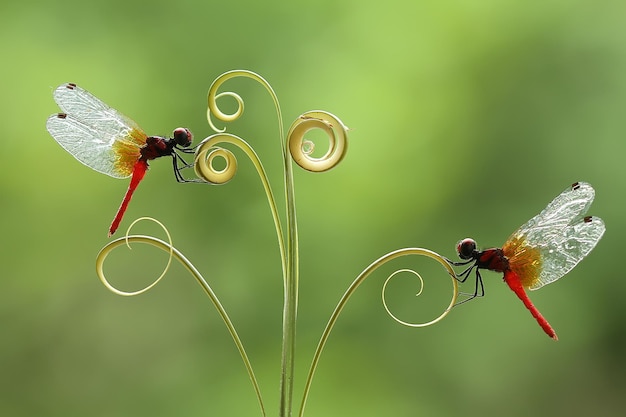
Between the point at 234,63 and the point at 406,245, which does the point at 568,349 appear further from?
the point at 234,63

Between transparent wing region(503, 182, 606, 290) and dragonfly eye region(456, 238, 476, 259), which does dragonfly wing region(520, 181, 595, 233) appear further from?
dragonfly eye region(456, 238, 476, 259)

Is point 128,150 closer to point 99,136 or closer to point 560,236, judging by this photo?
point 99,136

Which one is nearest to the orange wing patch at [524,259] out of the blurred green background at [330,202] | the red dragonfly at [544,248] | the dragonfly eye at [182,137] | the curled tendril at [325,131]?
the red dragonfly at [544,248]

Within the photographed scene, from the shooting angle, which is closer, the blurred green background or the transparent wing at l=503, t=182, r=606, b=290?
the transparent wing at l=503, t=182, r=606, b=290

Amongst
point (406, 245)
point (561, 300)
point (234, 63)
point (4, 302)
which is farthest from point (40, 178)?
point (561, 300)

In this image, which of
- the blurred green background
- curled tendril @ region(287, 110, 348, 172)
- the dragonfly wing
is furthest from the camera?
the blurred green background

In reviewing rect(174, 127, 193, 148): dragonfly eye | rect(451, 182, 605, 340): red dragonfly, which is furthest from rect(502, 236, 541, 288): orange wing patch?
rect(174, 127, 193, 148): dragonfly eye
